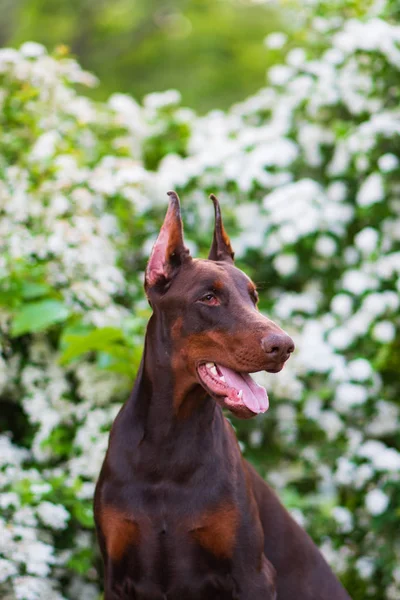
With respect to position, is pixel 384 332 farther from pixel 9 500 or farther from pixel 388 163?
pixel 9 500

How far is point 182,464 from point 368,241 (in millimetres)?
2651

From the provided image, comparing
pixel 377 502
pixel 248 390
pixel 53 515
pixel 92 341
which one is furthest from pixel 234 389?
pixel 377 502

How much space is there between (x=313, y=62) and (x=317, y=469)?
2.92 metres

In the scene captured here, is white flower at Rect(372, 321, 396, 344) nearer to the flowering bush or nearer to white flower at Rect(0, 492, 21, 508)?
the flowering bush

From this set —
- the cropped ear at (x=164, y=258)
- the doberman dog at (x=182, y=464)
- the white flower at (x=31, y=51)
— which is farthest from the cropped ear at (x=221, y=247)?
the white flower at (x=31, y=51)

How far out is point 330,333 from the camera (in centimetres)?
511

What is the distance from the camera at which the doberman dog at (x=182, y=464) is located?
109 inches

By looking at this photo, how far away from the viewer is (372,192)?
515 centimetres

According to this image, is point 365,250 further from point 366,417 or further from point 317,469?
point 317,469

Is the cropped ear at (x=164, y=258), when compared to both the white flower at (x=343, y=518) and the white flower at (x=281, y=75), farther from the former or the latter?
the white flower at (x=281, y=75)

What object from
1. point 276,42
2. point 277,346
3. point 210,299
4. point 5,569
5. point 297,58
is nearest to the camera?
point 277,346

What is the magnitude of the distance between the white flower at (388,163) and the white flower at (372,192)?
0.07 metres

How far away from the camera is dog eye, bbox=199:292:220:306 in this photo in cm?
277

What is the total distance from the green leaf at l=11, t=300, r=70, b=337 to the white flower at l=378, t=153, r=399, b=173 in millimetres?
2134
